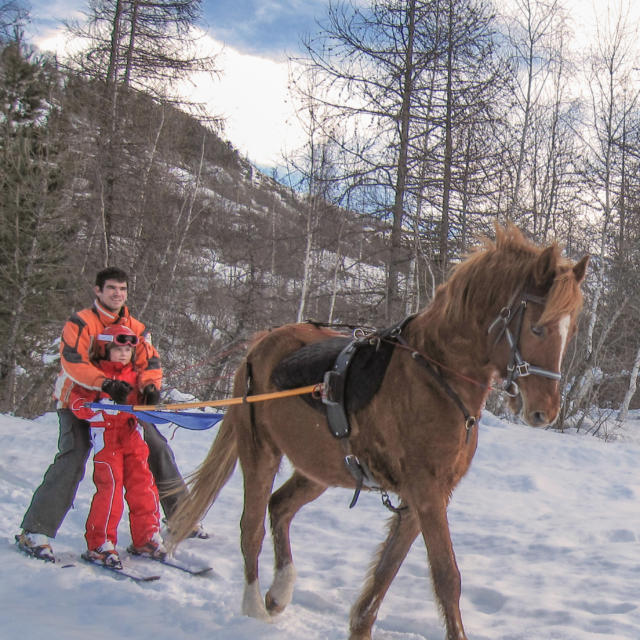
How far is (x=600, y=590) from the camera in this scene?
3375 millimetres

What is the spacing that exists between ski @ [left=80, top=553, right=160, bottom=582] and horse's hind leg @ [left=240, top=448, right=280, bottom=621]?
0.59 meters

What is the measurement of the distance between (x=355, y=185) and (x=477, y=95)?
3.04m

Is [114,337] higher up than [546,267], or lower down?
lower down

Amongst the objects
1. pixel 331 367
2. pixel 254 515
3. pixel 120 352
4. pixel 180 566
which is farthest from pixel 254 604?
pixel 120 352

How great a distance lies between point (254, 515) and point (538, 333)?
2.03 m

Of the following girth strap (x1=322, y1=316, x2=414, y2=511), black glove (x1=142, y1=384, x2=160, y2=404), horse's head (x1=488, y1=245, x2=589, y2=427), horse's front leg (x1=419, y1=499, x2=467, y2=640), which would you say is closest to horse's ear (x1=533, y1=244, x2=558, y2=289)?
horse's head (x1=488, y1=245, x2=589, y2=427)

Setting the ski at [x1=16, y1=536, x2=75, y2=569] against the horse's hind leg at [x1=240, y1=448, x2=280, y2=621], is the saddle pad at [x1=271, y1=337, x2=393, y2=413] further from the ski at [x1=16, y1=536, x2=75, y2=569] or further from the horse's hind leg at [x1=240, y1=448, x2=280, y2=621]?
the ski at [x1=16, y1=536, x2=75, y2=569]

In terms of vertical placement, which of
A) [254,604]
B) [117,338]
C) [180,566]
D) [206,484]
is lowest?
[180,566]

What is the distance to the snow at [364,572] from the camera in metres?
2.84

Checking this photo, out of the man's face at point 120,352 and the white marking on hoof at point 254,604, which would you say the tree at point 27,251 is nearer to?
the man's face at point 120,352

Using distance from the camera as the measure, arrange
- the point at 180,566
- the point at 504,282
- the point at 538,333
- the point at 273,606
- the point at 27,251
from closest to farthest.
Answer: the point at 538,333, the point at 504,282, the point at 273,606, the point at 180,566, the point at 27,251

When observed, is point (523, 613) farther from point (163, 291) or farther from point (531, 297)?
point (163, 291)

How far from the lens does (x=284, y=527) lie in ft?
11.8

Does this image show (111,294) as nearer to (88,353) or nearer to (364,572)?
(88,353)
